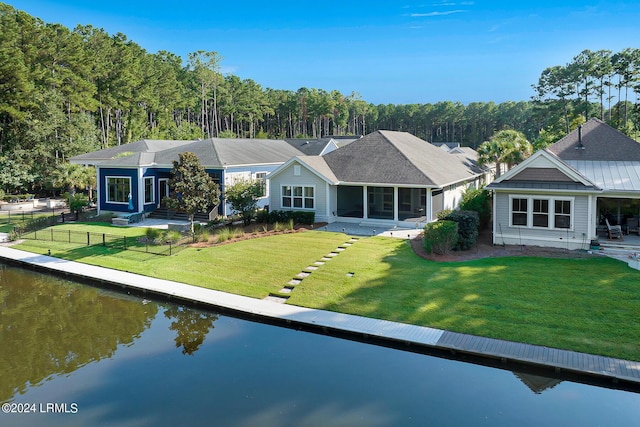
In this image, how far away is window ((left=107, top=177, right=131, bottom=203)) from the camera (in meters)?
33.0

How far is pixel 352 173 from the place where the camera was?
28812 mm

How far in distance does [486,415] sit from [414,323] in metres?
4.38

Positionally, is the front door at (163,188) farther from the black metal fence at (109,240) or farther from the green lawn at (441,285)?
the green lawn at (441,285)

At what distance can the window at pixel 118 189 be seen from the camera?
33.0 m

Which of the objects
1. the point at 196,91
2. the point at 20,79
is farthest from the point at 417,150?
the point at 196,91

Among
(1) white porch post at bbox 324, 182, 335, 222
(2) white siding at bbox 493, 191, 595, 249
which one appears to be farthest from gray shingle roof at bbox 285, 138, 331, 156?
(2) white siding at bbox 493, 191, 595, 249

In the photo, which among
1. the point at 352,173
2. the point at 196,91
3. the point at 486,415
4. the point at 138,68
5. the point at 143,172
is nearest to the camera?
the point at 486,415

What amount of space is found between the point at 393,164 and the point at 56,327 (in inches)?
752

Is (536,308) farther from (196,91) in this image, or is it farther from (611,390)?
(196,91)

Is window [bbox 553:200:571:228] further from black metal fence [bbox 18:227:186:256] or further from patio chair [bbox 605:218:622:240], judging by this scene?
black metal fence [bbox 18:227:186:256]

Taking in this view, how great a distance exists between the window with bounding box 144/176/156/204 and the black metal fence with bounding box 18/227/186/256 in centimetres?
538

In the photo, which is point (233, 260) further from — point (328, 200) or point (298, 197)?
point (298, 197)

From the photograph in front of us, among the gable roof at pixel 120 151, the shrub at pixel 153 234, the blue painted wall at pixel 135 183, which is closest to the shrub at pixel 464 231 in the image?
the shrub at pixel 153 234

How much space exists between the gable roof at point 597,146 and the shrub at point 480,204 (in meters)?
5.24
